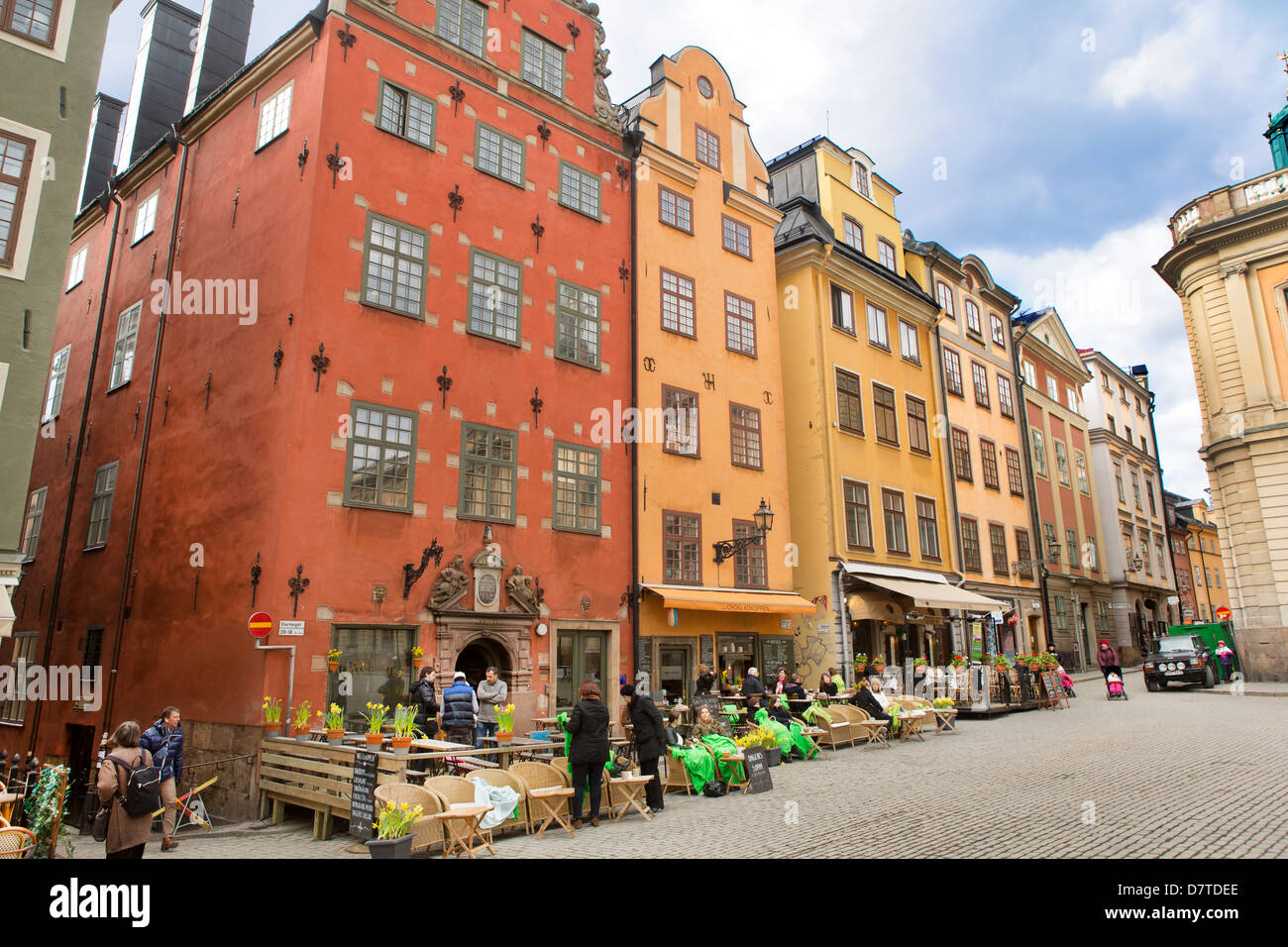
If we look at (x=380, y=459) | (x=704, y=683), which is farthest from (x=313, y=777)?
(x=704, y=683)

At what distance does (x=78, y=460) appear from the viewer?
2056 cm

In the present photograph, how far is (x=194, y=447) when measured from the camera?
16.3m

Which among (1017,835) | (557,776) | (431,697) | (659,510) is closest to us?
(1017,835)

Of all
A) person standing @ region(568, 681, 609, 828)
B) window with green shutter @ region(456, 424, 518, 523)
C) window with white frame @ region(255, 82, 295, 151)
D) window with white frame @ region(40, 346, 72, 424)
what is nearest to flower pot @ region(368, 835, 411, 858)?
person standing @ region(568, 681, 609, 828)

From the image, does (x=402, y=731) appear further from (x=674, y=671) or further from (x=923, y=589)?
(x=923, y=589)

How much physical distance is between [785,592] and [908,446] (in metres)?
8.90

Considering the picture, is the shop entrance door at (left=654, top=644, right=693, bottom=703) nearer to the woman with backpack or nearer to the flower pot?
the flower pot

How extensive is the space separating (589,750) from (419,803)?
8.02 feet

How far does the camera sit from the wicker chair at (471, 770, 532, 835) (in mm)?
10047

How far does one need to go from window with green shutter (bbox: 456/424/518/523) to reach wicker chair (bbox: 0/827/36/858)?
27.6 ft

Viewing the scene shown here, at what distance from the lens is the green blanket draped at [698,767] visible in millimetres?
12586

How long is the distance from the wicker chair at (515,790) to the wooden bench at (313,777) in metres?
1.01
